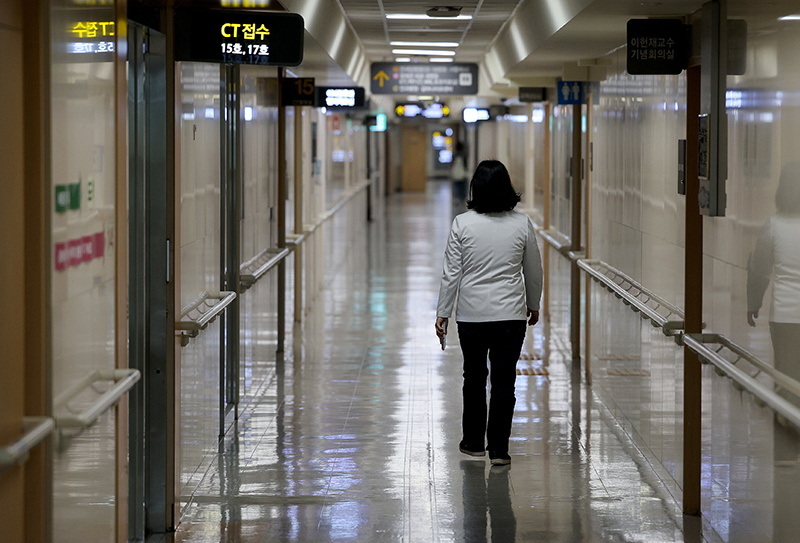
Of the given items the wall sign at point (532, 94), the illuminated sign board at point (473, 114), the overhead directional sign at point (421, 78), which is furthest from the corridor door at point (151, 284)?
the illuminated sign board at point (473, 114)

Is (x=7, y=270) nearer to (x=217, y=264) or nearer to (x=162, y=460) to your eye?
(x=162, y=460)

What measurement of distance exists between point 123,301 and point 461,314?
247 cm

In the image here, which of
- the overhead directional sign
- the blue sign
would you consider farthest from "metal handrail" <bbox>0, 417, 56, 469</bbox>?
the overhead directional sign

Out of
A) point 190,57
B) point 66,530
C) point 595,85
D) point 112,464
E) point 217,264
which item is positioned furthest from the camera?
point 595,85

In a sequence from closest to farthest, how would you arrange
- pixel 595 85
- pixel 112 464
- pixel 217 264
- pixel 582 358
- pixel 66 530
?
pixel 66 530
pixel 112 464
pixel 217 264
pixel 595 85
pixel 582 358

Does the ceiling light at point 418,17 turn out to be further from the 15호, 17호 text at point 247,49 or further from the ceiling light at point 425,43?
the 15호, 17호 text at point 247,49

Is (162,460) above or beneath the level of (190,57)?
beneath

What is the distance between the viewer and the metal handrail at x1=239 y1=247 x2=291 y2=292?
7.37 metres

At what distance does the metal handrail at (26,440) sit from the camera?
2709 millimetres

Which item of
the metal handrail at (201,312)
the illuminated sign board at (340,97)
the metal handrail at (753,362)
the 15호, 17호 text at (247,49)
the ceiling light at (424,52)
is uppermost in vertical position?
the ceiling light at (424,52)

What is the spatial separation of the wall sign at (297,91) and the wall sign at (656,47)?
4.74 m

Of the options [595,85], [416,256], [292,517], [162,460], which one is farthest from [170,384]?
[416,256]

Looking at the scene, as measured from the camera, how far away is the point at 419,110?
24.8 m

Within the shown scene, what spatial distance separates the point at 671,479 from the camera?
5.70 meters
